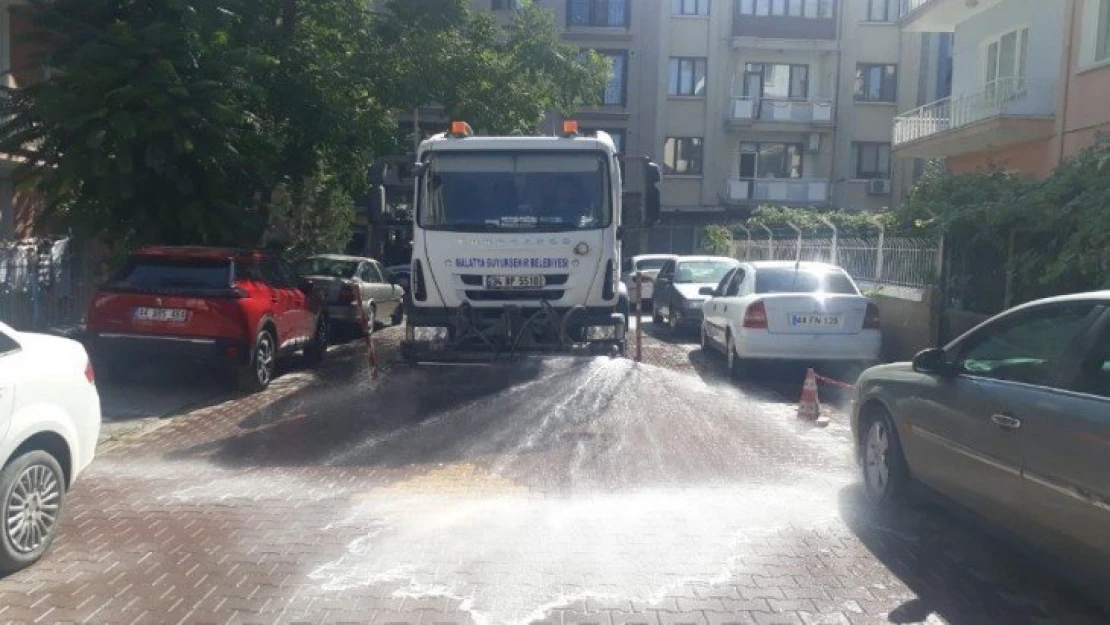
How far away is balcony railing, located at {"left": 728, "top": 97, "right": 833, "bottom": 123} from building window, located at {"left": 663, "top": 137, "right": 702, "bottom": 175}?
1.80m

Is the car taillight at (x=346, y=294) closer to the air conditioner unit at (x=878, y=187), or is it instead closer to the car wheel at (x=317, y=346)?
the car wheel at (x=317, y=346)

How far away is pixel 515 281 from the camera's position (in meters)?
12.1

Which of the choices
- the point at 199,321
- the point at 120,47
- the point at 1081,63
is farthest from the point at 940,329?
the point at 120,47

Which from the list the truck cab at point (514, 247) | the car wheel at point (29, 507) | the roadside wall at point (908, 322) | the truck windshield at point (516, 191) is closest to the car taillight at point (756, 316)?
the truck cab at point (514, 247)

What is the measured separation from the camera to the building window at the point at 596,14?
40531 millimetres

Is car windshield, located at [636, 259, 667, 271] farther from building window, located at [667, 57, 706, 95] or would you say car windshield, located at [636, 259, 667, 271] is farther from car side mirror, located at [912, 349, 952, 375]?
car side mirror, located at [912, 349, 952, 375]

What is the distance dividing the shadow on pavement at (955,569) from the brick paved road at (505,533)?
17mm

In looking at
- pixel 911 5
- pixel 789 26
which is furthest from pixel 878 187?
pixel 911 5

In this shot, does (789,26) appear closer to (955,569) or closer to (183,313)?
(183,313)

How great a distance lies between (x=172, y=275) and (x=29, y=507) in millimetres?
6385

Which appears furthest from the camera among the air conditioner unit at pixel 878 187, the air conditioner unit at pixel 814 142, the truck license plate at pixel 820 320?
the air conditioner unit at pixel 814 142

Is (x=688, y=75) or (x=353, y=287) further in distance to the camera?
(x=688, y=75)

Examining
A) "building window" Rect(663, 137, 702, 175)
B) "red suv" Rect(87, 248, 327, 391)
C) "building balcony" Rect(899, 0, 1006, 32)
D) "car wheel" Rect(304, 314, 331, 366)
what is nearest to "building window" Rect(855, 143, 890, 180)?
"building window" Rect(663, 137, 702, 175)

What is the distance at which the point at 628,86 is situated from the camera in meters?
40.8
